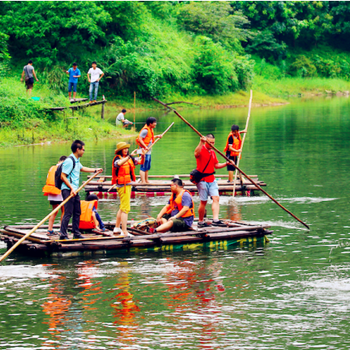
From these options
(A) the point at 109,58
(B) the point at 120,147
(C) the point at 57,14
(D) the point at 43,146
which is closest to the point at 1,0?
(C) the point at 57,14

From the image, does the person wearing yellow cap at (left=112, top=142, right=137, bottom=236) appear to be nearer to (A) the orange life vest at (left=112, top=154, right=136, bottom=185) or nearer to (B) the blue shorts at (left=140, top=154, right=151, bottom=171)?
(A) the orange life vest at (left=112, top=154, right=136, bottom=185)

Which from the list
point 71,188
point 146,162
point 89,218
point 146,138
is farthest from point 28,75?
point 71,188

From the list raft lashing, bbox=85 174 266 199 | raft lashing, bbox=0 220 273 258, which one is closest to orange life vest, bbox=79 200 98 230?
raft lashing, bbox=0 220 273 258

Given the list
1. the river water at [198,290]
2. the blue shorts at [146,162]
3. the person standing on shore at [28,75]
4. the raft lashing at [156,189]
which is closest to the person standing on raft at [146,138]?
the blue shorts at [146,162]

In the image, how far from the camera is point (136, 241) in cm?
1152

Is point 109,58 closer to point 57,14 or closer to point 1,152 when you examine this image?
point 57,14

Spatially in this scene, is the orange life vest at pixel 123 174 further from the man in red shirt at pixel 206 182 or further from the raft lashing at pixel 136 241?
the man in red shirt at pixel 206 182

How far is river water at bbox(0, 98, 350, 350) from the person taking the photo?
26.5 ft

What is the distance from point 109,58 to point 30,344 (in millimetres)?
40188

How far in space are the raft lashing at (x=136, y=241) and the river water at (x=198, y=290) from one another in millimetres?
170

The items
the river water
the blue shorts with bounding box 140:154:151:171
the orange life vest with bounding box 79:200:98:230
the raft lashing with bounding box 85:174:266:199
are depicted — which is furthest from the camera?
the raft lashing with bounding box 85:174:266:199

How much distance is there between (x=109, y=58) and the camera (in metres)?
46.8

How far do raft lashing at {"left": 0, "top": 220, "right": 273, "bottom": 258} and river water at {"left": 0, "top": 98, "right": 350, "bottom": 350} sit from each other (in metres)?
0.17

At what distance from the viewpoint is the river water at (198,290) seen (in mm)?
8062
